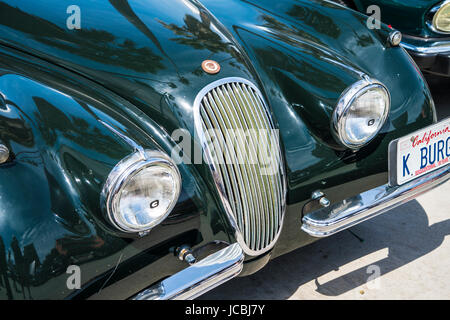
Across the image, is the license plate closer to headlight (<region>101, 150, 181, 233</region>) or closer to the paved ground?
the paved ground

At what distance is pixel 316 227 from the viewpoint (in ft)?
7.02

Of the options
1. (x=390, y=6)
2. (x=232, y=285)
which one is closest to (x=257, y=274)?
(x=232, y=285)

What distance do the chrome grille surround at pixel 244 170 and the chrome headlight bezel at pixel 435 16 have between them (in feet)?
8.08

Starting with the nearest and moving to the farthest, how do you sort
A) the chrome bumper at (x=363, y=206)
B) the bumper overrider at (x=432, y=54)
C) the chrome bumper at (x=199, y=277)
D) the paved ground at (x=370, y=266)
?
the chrome bumper at (x=199, y=277)
the chrome bumper at (x=363, y=206)
the paved ground at (x=370, y=266)
the bumper overrider at (x=432, y=54)

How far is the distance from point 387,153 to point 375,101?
0.27 meters

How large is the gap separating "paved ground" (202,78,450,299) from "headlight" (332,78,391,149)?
0.68 m

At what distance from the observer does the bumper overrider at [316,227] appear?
1.78 m

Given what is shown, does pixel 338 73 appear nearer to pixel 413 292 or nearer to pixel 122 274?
pixel 413 292

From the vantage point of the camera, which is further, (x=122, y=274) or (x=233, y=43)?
(x=233, y=43)

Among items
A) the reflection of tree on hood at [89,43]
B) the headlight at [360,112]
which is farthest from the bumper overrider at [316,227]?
the reflection of tree on hood at [89,43]

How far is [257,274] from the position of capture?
8.57ft

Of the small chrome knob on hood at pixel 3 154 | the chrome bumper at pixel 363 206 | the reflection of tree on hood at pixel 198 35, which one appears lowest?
the chrome bumper at pixel 363 206

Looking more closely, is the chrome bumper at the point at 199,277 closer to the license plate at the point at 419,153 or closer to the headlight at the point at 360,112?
the headlight at the point at 360,112

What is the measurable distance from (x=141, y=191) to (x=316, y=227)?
784 mm
